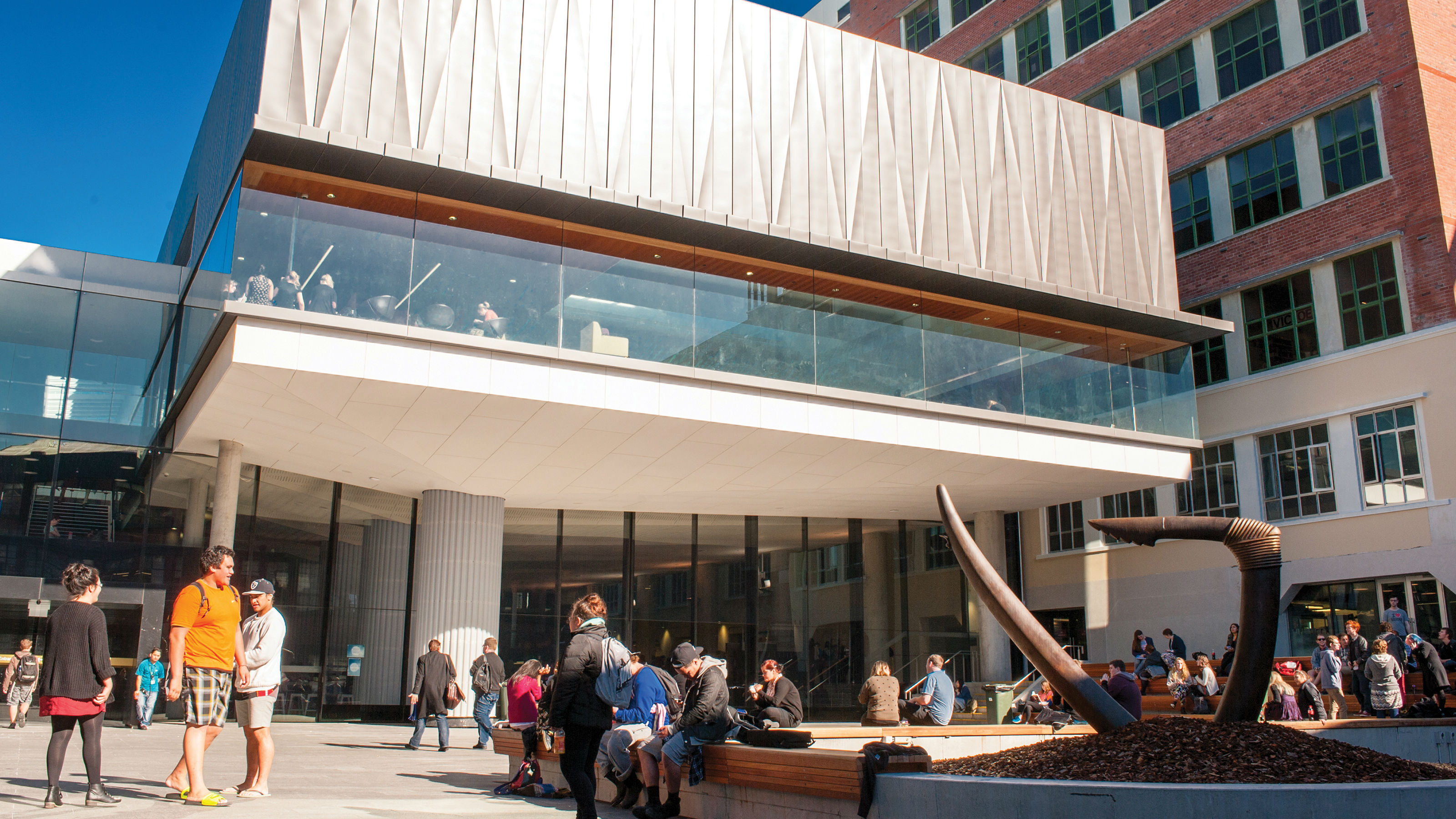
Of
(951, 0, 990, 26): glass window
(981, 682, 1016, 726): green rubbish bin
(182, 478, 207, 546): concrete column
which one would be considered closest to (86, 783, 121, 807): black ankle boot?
(182, 478, 207, 546): concrete column

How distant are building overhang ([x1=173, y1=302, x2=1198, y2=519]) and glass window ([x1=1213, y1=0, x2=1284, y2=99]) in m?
11.8

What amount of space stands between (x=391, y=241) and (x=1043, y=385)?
11584 millimetres

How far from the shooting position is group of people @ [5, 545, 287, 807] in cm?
690

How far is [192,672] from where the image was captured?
7.18m

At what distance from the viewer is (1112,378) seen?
2014 cm

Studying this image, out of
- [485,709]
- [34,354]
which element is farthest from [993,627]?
[34,354]

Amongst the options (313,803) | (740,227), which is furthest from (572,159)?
(313,803)

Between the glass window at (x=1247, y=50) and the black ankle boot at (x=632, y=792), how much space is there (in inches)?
980

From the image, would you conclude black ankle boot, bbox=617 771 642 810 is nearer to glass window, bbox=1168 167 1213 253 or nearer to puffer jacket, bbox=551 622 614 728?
puffer jacket, bbox=551 622 614 728

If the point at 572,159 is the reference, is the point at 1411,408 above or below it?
below

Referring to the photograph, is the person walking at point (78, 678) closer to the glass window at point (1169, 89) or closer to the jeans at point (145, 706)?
the jeans at point (145, 706)

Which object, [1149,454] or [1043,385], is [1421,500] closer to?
[1149,454]

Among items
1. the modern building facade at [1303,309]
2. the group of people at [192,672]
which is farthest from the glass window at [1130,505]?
the group of people at [192,672]

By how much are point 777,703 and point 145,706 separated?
36.2ft
